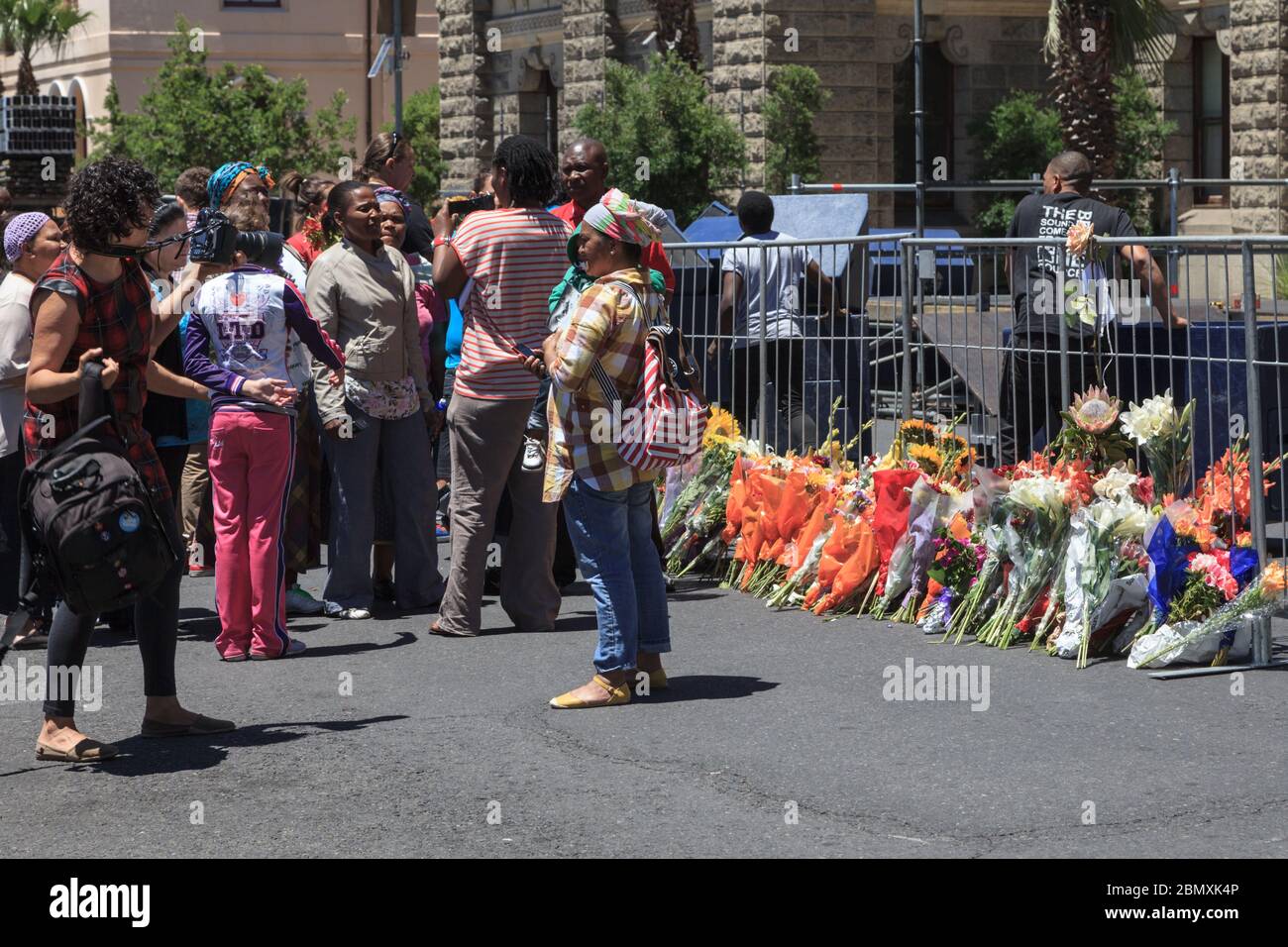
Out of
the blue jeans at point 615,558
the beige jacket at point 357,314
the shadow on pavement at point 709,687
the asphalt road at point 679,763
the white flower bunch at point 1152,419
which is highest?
the beige jacket at point 357,314

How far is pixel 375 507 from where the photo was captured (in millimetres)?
9758

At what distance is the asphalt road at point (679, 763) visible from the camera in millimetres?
5762

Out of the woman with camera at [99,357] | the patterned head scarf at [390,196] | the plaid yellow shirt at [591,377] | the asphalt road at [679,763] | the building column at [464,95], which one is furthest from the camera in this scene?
the building column at [464,95]

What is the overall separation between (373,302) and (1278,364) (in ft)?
12.7

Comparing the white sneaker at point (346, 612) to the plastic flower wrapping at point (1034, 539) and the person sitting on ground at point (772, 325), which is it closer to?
the plastic flower wrapping at point (1034, 539)

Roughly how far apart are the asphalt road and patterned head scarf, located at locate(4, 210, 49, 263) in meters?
1.81

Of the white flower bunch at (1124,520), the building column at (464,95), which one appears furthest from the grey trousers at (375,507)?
the building column at (464,95)

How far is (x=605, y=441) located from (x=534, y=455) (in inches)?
61.1

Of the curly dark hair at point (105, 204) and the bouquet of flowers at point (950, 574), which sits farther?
the bouquet of flowers at point (950, 574)

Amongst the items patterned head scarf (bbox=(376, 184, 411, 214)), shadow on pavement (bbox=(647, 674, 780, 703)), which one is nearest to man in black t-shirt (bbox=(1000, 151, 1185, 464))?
shadow on pavement (bbox=(647, 674, 780, 703))

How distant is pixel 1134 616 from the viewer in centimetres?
809

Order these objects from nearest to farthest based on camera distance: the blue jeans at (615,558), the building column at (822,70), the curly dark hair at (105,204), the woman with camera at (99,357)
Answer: the woman with camera at (99,357) < the curly dark hair at (105,204) < the blue jeans at (615,558) < the building column at (822,70)

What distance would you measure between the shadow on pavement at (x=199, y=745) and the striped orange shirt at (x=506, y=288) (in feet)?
6.10

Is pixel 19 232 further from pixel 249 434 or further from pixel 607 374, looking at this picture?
pixel 607 374
